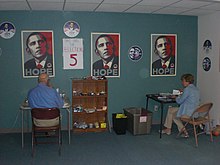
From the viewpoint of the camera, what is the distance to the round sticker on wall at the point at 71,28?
5.33 m

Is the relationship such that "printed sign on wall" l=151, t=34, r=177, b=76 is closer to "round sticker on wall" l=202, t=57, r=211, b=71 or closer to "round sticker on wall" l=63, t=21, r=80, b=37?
"round sticker on wall" l=202, t=57, r=211, b=71

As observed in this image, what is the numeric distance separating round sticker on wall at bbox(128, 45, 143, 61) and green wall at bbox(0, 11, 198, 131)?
0.25ft

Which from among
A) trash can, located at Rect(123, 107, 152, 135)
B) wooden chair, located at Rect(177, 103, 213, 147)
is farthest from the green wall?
wooden chair, located at Rect(177, 103, 213, 147)

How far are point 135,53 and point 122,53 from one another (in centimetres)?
28

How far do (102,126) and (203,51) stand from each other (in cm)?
266

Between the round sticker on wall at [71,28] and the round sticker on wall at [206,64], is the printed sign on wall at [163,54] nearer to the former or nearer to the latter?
the round sticker on wall at [206,64]

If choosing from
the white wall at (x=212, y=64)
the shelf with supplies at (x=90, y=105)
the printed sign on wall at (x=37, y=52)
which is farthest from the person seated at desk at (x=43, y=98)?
the white wall at (x=212, y=64)

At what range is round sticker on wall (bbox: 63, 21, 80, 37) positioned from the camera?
533 centimetres

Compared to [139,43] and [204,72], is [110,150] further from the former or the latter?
[204,72]

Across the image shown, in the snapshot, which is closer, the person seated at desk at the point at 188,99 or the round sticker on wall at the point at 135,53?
the person seated at desk at the point at 188,99

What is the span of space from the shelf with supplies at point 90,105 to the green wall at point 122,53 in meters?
0.20

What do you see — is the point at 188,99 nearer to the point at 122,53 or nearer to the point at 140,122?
the point at 140,122

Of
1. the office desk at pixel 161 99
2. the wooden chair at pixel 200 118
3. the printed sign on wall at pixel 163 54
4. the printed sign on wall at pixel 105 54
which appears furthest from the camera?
the printed sign on wall at pixel 163 54

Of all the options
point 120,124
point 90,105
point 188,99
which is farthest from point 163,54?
point 90,105
